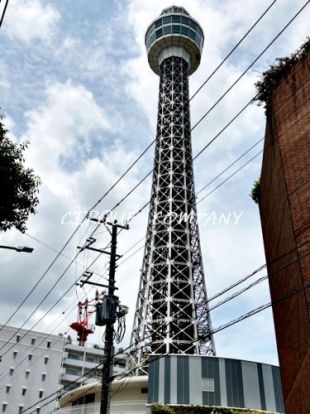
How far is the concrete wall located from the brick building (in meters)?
14.1

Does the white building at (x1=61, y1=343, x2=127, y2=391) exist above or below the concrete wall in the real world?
above

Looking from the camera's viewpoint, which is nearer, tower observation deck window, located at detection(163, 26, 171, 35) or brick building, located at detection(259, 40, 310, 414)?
brick building, located at detection(259, 40, 310, 414)

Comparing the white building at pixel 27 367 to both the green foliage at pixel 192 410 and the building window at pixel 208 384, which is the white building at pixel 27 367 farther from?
the building window at pixel 208 384

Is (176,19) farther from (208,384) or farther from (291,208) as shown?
(291,208)

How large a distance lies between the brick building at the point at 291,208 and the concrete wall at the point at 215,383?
1415 cm

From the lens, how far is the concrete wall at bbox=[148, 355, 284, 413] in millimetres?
31672

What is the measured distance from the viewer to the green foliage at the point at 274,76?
17281 millimetres

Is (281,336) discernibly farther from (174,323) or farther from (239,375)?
(174,323)

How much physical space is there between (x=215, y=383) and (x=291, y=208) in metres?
20.2

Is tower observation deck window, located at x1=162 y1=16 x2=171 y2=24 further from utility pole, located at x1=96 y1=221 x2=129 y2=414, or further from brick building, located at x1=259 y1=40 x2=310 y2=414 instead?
utility pole, located at x1=96 y1=221 x2=129 y2=414

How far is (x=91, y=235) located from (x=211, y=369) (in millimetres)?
17636

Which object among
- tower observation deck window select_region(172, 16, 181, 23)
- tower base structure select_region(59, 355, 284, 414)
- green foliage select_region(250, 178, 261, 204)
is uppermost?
tower observation deck window select_region(172, 16, 181, 23)

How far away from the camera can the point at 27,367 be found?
70.6 m

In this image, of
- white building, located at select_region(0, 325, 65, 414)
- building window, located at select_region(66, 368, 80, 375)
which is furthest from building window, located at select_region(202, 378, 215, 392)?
building window, located at select_region(66, 368, 80, 375)
